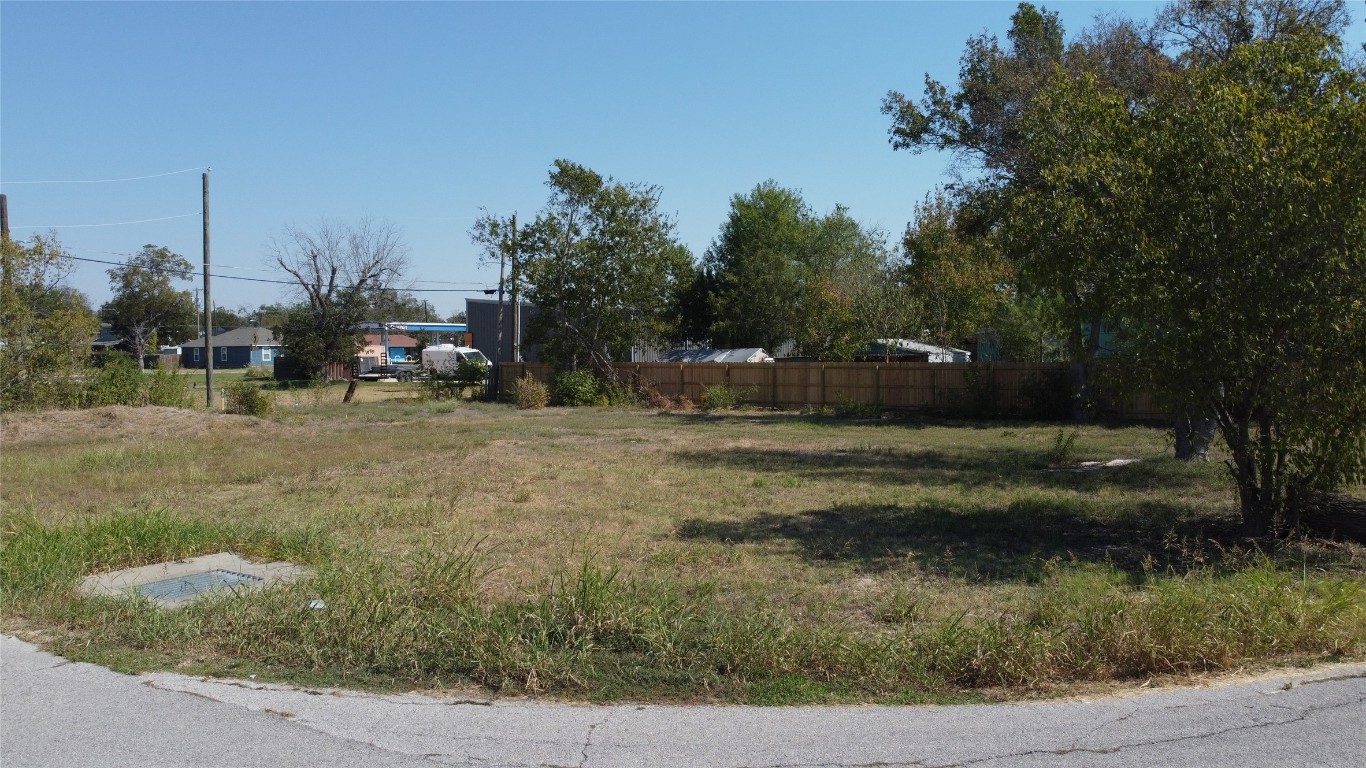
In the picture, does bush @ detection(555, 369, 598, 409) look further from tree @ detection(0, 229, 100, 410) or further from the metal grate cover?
the metal grate cover

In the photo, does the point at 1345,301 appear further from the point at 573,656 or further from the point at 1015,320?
the point at 1015,320

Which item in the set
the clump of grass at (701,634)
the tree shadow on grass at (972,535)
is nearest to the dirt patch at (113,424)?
the clump of grass at (701,634)

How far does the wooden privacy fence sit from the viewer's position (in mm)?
29078

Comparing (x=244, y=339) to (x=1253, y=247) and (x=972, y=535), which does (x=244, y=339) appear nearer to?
(x=972, y=535)

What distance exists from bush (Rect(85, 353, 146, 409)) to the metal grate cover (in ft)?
67.0

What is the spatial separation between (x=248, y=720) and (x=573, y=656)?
1788 mm

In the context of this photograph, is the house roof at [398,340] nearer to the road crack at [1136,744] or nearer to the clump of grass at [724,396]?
the clump of grass at [724,396]

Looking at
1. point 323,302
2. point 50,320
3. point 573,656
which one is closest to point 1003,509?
point 573,656

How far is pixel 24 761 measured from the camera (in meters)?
4.50

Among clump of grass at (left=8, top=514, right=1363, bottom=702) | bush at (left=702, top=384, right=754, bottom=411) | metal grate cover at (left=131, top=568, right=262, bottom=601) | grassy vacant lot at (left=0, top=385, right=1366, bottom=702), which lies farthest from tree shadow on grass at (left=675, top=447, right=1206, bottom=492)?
bush at (left=702, top=384, right=754, bottom=411)

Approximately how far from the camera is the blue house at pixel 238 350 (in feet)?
285

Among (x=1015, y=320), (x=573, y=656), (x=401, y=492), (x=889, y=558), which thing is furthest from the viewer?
(x=1015, y=320)

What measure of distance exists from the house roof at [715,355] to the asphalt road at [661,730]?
3688cm

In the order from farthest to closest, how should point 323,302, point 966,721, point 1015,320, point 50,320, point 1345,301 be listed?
point 323,302 < point 1015,320 < point 50,320 < point 1345,301 < point 966,721
